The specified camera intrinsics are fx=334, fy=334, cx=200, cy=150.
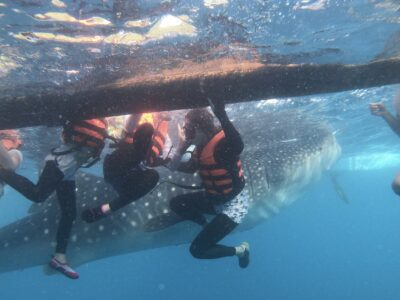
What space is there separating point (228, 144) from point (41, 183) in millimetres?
3155

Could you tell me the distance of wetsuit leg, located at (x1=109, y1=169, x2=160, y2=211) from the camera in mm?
5578

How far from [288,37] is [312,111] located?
9093 mm

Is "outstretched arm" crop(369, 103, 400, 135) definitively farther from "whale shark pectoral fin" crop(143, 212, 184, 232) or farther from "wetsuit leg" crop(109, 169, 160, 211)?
"wetsuit leg" crop(109, 169, 160, 211)

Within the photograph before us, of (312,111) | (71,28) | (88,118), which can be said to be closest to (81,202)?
(88,118)

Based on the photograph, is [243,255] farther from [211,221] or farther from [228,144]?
[228,144]

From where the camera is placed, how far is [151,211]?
7.82 meters

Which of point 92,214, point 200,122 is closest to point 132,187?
point 92,214

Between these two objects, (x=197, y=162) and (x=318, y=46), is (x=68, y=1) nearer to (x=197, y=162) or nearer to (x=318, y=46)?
(x=197, y=162)

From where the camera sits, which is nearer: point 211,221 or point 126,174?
point 126,174

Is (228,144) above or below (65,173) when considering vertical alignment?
above

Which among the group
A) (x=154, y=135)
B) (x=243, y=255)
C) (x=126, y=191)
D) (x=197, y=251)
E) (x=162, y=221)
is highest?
(x=154, y=135)

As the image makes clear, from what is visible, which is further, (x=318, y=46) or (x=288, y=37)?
(x=318, y=46)

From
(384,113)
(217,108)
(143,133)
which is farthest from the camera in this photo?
(384,113)

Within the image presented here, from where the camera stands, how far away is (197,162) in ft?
19.2
